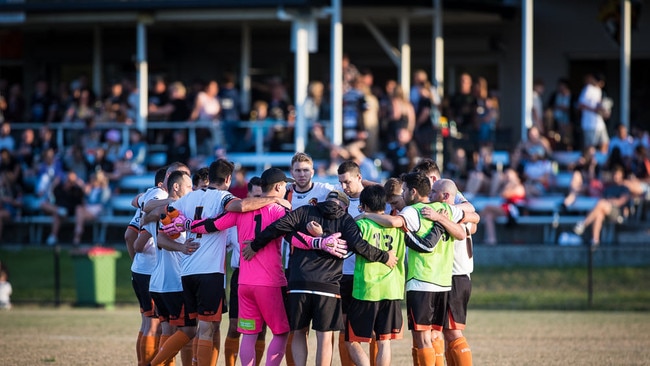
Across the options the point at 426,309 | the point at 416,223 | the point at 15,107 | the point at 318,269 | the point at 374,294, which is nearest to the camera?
the point at 318,269

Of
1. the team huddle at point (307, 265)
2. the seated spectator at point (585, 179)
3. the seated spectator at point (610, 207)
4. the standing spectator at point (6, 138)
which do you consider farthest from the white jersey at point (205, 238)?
the standing spectator at point (6, 138)

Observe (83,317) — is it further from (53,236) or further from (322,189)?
(322,189)

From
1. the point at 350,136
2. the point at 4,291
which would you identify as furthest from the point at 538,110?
the point at 4,291

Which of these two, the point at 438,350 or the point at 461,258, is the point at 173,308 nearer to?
the point at 438,350

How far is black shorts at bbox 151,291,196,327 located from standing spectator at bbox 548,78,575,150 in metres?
14.6

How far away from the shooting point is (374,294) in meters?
10.2

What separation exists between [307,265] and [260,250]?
0.46 m

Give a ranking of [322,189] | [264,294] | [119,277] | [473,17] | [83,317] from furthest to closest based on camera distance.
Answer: [473,17]
[119,277]
[83,317]
[322,189]
[264,294]

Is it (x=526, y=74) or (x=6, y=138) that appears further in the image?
(x=6, y=138)

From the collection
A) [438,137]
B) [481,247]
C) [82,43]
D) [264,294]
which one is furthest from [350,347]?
[82,43]

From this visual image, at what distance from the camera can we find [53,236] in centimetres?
2377

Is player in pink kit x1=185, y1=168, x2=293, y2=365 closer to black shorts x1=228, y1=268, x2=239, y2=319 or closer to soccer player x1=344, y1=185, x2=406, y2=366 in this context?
soccer player x1=344, y1=185, x2=406, y2=366

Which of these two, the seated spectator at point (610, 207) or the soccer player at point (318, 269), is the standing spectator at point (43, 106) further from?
the soccer player at point (318, 269)

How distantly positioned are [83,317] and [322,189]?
331 inches
